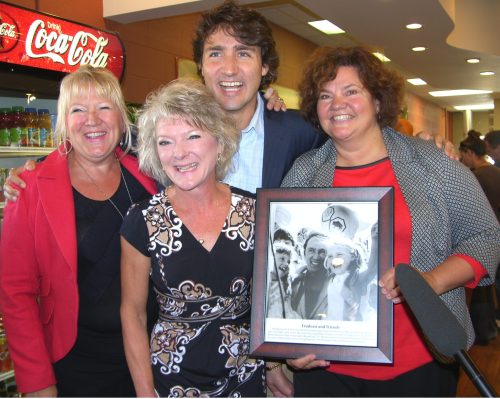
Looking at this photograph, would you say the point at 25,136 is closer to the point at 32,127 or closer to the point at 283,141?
the point at 32,127

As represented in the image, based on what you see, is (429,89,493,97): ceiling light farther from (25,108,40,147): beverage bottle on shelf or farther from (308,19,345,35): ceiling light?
(25,108,40,147): beverage bottle on shelf

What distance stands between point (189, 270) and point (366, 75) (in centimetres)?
94

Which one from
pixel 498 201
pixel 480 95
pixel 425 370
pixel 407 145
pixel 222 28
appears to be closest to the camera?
pixel 425 370

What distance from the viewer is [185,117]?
170cm

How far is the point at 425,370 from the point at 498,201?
407cm

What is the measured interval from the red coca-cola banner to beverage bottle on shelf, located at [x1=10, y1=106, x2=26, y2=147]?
33 centimetres

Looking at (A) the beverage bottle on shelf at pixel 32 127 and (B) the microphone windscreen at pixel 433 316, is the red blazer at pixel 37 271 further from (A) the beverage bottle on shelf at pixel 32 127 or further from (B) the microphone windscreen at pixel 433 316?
(A) the beverage bottle on shelf at pixel 32 127

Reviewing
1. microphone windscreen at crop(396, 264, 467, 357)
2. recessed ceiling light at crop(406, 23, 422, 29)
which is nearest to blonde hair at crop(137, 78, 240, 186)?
microphone windscreen at crop(396, 264, 467, 357)

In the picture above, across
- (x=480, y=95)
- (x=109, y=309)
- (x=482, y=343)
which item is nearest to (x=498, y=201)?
(x=482, y=343)

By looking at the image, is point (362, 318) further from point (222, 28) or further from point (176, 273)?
point (222, 28)

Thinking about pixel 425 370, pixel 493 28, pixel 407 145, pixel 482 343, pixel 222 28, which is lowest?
pixel 482 343

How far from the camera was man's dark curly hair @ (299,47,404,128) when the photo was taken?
75.2 inches

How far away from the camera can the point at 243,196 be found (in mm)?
1818

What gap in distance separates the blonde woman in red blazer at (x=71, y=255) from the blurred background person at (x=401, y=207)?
0.74m
